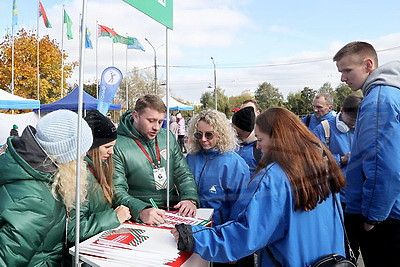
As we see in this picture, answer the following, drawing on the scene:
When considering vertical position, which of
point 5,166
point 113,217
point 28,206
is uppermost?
point 5,166

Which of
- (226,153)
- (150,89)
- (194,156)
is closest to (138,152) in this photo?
(194,156)

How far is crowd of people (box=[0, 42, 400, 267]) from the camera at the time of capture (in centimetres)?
112

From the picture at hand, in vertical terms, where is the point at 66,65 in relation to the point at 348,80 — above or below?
above

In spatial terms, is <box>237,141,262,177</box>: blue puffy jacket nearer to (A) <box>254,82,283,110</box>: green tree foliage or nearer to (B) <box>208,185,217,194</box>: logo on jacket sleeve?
(A) <box>254,82,283,110</box>: green tree foliage

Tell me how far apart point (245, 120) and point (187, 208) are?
3.55 ft

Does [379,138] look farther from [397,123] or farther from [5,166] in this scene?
[5,166]

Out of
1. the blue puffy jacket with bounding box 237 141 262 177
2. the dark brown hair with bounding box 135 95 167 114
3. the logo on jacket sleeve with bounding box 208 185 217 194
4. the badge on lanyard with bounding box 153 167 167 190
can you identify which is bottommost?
the logo on jacket sleeve with bounding box 208 185 217 194

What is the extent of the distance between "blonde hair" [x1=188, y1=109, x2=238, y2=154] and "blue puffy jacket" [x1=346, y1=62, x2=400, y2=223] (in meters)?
0.76

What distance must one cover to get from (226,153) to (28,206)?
1.28m

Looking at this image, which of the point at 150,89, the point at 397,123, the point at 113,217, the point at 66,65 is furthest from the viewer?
the point at 150,89

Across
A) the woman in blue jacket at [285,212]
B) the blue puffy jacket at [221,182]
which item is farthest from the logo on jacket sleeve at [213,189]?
the woman in blue jacket at [285,212]

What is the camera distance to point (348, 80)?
1816mm

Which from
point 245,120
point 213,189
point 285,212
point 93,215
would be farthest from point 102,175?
point 245,120

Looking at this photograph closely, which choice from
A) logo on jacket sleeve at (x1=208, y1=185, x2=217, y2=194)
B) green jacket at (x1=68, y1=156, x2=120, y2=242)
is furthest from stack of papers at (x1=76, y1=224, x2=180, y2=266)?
logo on jacket sleeve at (x1=208, y1=185, x2=217, y2=194)
